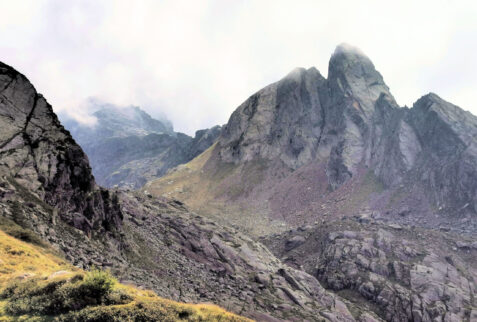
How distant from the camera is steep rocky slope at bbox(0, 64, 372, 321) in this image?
30.3m

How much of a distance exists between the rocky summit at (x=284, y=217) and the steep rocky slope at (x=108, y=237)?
0.20m

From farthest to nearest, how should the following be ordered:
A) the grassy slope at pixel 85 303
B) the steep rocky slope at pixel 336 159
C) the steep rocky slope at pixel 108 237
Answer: the steep rocky slope at pixel 336 159, the steep rocky slope at pixel 108 237, the grassy slope at pixel 85 303

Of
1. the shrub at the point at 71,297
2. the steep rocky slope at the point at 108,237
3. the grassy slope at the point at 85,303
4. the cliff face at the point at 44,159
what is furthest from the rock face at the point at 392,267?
the shrub at the point at 71,297

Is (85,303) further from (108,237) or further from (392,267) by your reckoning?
(392,267)

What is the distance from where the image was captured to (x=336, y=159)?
136 meters

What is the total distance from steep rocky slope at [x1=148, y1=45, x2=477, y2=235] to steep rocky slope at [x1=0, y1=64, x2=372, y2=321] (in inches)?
2168

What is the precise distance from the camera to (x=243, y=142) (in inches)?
6585

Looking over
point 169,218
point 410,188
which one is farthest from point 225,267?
point 410,188

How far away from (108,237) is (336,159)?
11505cm

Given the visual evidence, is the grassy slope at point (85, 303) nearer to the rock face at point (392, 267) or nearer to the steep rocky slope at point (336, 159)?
the rock face at point (392, 267)

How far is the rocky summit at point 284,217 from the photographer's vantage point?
30672mm

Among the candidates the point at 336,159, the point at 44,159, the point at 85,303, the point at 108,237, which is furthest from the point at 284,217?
the point at 85,303

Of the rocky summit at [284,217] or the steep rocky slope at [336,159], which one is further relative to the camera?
the steep rocky slope at [336,159]

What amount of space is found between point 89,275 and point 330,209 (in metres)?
108
